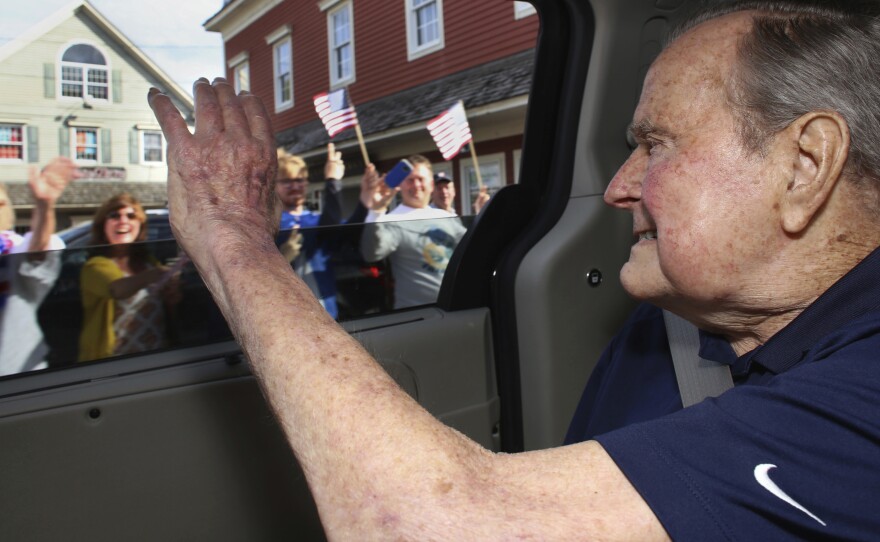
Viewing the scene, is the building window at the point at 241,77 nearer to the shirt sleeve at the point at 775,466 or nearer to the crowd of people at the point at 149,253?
the crowd of people at the point at 149,253

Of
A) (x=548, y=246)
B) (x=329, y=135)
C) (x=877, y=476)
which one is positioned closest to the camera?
(x=877, y=476)

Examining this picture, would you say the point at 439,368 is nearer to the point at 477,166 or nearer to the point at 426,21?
the point at 477,166

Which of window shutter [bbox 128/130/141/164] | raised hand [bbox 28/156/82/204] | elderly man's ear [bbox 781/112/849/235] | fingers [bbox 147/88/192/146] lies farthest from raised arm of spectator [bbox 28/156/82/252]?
elderly man's ear [bbox 781/112/849/235]

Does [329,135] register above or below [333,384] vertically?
above

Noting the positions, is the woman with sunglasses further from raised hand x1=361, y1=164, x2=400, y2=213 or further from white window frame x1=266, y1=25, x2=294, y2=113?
raised hand x1=361, y1=164, x2=400, y2=213

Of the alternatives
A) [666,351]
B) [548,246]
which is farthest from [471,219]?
[666,351]

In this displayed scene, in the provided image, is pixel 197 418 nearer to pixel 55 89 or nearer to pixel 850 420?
pixel 55 89

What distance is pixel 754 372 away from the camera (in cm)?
132

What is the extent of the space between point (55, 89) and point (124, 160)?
0.18 meters

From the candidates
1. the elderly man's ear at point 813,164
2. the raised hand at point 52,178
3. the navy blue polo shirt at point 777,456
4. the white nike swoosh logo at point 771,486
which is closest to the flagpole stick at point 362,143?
the raised hand at point 52,178

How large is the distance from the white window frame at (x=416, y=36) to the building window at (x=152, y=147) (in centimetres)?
76

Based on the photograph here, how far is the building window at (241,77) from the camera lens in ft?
5.58

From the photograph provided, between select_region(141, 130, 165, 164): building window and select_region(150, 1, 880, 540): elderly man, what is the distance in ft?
0.83

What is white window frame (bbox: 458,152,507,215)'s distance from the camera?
7.29 feet
